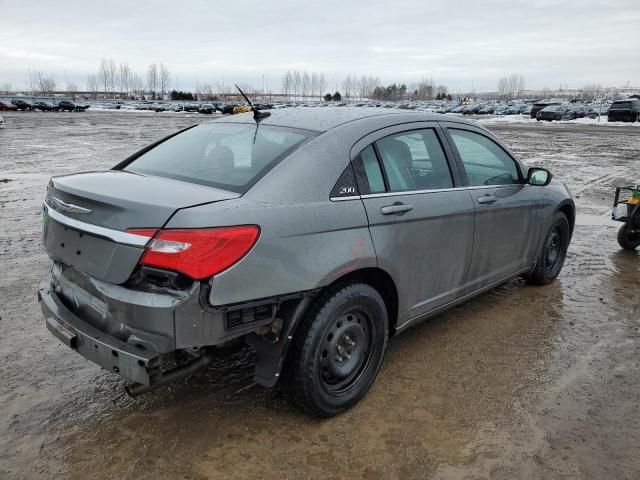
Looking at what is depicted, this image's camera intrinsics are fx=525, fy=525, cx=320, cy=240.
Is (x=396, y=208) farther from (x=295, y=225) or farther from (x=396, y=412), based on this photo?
(x=396, y=412)

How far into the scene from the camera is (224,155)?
3.26m

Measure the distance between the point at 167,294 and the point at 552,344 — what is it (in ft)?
9.99

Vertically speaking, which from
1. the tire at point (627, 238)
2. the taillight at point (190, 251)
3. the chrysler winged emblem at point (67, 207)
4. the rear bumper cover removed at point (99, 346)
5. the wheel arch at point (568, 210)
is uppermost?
the chrysler winged emblem at point (67, 207)

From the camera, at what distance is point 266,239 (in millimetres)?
2549

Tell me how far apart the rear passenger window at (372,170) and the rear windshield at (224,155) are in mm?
355

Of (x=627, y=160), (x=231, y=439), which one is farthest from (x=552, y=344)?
(x=627, y=160)

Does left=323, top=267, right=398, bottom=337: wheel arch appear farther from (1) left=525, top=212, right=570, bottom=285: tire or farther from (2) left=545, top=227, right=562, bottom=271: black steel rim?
(2) left=545, top=227, right=562, bottom=271: black steel rim

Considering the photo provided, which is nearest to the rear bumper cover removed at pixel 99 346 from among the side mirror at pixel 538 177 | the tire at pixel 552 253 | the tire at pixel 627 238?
the side mirror at pixel 538 177

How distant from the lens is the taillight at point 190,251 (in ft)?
7.77

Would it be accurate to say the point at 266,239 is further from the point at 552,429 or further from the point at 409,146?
the point at 552,429

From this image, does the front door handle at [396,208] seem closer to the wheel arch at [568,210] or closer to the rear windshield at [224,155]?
the rear windshield at [224,155]

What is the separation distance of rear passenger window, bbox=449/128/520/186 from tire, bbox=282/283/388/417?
1.47 meters

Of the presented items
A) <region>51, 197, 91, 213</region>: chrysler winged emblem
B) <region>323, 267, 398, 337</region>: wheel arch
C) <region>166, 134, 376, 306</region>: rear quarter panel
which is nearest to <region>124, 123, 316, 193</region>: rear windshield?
<region>166, 134, 376, 306</region>: rear quarter panel

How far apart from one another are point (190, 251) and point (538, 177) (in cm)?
339
